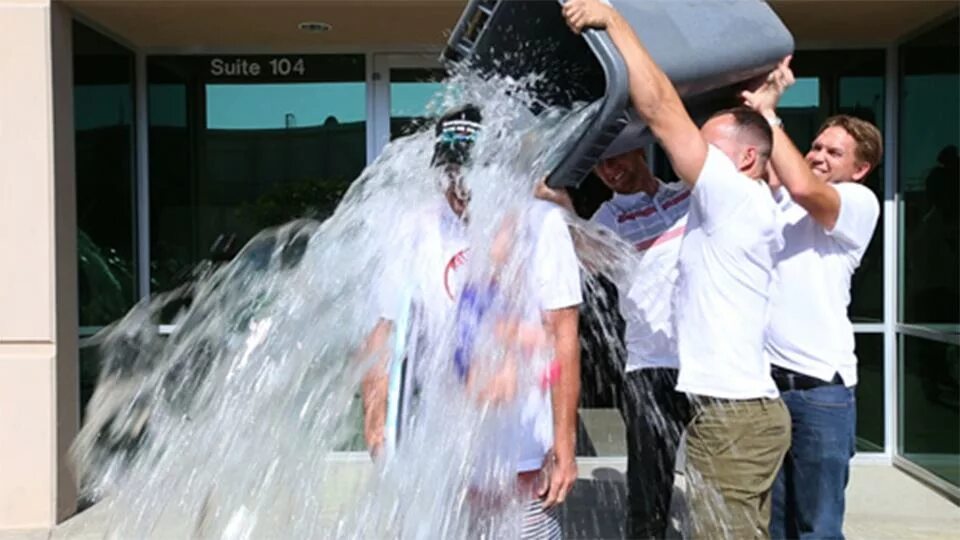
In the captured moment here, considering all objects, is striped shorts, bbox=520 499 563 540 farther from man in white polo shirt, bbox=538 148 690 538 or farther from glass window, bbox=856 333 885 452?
glass window, bbox=856 333 885 452

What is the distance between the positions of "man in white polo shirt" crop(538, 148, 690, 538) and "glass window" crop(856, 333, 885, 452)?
129 inches

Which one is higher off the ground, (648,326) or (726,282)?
(726,282)

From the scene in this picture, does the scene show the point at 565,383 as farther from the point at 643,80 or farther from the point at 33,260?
the point at 33,260

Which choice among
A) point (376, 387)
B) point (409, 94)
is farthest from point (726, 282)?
point (409, 94)

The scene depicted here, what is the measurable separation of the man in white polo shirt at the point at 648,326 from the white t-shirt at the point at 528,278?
731 millimetres

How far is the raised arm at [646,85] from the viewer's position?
2.46 metres

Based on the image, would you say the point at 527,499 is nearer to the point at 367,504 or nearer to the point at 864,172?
the point at 367,504

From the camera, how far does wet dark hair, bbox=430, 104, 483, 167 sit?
2.76 m

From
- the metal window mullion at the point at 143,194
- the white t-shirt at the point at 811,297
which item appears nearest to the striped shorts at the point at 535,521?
the white t-shirt at the point at 811,297

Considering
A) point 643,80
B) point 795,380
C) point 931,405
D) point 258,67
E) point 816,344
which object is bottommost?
point 931,405

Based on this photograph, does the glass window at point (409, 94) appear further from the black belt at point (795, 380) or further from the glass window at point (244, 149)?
the black belt at point (795, 380)

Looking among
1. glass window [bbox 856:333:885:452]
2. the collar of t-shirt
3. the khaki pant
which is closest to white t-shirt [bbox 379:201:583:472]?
the khaki pant

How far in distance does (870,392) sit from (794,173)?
4.25 meters

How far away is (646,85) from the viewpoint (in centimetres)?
246
